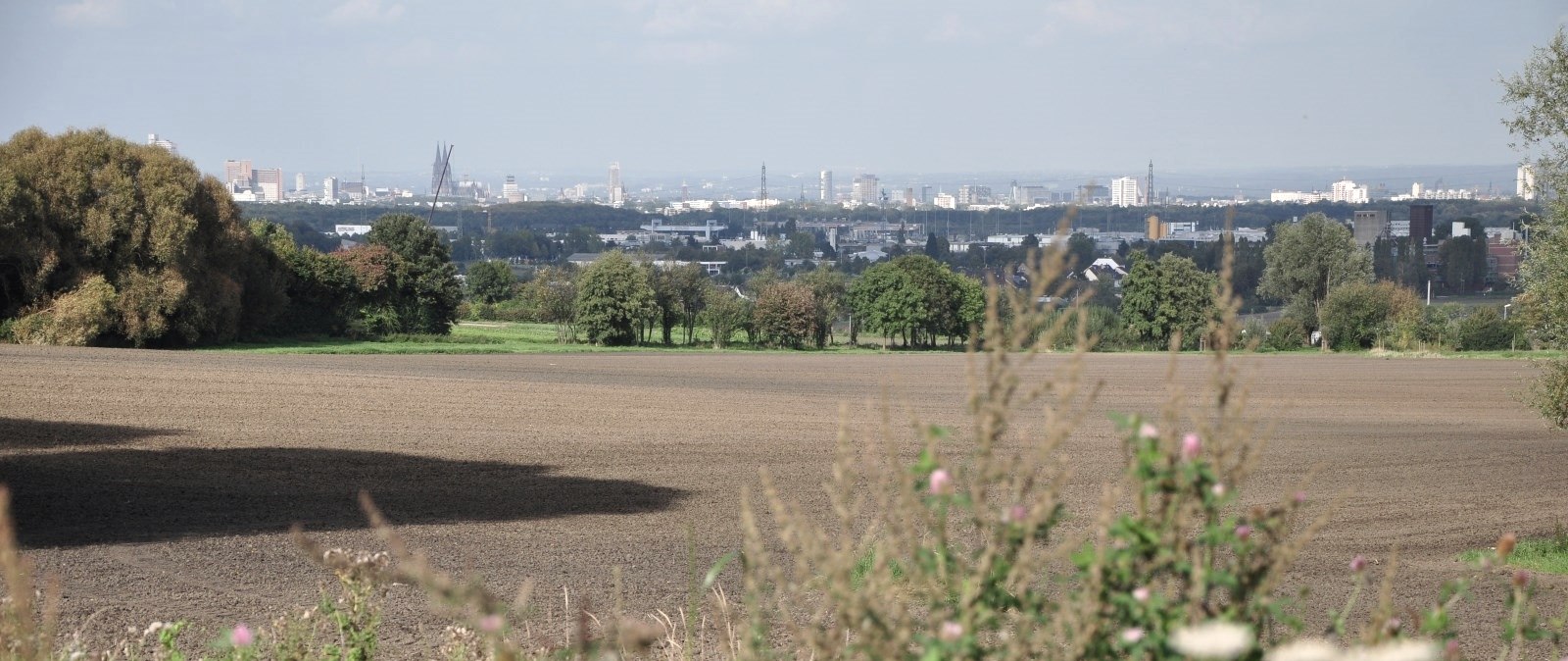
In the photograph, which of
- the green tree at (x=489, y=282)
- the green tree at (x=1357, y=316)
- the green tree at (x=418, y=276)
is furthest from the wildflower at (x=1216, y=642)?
the green tree at (x=489, y=282)

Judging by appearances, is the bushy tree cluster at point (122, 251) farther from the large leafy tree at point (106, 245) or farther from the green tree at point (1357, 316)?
the green tree at point (1357, 316)

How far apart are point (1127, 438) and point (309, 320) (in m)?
53.4

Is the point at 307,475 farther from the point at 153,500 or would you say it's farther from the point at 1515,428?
the point at 1515,428

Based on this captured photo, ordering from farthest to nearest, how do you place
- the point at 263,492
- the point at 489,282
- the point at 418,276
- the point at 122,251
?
1. the point at 489,282
2. the point at 418,276
3. the point at 122,251
4. the point at 263,492

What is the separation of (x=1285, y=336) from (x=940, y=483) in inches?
2582

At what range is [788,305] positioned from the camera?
2411 inches

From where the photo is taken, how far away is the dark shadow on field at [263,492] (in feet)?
43.4

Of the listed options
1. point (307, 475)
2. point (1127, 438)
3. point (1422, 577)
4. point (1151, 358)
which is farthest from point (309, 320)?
point (1127, 438)

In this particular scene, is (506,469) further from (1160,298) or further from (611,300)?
(1160,298)

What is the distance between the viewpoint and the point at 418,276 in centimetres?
5666

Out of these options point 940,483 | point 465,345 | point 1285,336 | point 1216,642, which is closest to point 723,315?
point 465,345

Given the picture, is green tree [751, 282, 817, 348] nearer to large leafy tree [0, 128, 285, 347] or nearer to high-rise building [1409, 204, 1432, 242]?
large leafy tree [0, 128, 285, 347]

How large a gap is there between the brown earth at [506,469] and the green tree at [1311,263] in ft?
121

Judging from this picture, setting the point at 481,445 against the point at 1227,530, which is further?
the point at 481,445
